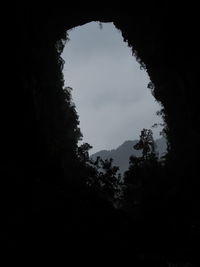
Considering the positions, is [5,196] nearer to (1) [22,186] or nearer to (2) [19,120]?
(1) [22,186]

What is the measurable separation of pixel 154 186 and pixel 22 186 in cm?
1475

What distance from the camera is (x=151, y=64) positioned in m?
20.0

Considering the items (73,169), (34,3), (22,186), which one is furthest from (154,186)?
(22,186)

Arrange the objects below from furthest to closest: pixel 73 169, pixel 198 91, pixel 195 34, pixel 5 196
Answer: pixel 73 169 → pixel 198 91 → pixel 195 34 → pixel 5 196

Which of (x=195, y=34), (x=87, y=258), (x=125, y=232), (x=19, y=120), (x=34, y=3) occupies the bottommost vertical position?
(x=87, y=258)

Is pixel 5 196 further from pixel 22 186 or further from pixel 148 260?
pixel 148 260

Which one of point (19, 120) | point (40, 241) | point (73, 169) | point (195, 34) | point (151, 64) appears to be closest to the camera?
point (40, 241)

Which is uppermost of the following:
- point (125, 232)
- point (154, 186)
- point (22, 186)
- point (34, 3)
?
point (34, 3)

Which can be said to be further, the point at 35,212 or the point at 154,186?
the point at 154,186

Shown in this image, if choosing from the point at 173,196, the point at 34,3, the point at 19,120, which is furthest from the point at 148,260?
the point at 34,3

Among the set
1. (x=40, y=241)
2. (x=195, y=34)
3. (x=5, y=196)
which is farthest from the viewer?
(x=195, y=34)

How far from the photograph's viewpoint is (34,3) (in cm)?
1631

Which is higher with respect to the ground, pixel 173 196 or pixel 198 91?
pixel 198 91

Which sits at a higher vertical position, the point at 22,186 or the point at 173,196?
the point at 173,196
